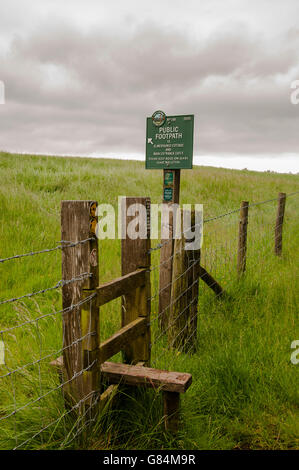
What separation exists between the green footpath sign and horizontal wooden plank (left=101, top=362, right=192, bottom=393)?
2.80m

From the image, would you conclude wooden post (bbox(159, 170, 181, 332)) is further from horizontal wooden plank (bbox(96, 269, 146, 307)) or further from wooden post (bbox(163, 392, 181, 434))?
wooden post (bbox(163, 392, 181, 434))

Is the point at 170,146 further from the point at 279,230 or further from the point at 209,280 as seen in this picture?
the point at 279,230

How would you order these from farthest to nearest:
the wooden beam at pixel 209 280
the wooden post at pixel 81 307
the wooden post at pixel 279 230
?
the wooden post at pixel 279 230, the wooden beam at pixel 209 280, the wooden post at pixel 81 307

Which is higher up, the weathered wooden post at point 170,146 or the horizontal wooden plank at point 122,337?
the weathered wooden post at point 170,146

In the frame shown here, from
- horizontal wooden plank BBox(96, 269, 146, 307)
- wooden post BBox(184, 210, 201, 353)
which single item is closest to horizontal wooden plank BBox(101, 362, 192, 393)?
horizontal wooden plank BBox(96, 269, 146, 307)

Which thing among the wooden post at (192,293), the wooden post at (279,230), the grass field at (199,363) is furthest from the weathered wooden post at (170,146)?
the wooden post at (279,230)

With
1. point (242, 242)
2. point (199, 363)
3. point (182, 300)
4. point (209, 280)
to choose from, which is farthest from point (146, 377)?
point (242, 242)

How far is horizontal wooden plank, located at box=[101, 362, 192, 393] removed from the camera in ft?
7.85

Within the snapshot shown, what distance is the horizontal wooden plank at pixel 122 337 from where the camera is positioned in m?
2.34

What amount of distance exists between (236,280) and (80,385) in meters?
3.41

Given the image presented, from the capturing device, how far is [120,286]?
2.48 metres

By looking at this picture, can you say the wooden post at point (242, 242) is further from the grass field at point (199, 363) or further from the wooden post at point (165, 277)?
the wooden post at point (165, 277)

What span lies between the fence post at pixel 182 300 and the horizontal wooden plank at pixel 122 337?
1.01 meters
